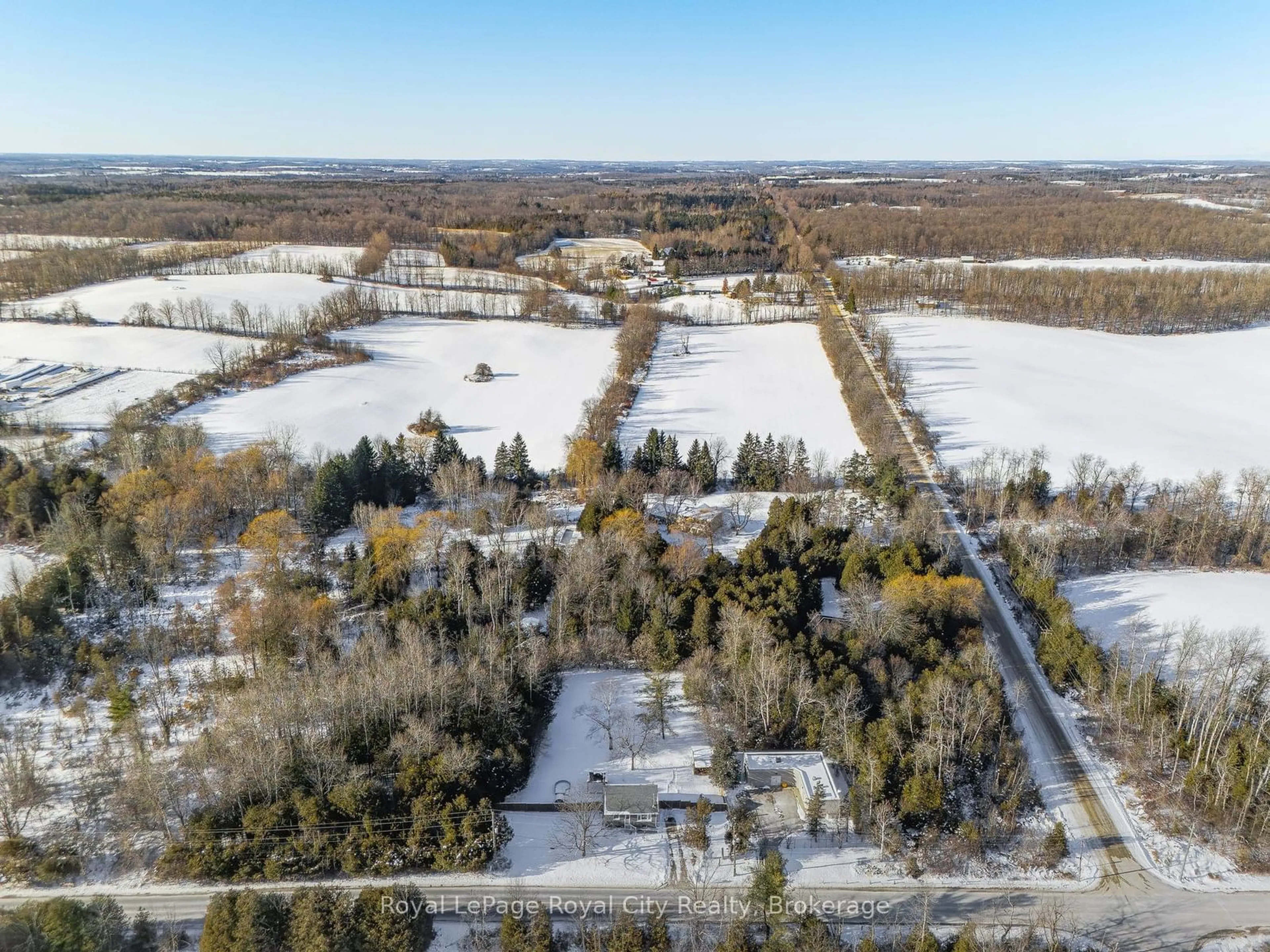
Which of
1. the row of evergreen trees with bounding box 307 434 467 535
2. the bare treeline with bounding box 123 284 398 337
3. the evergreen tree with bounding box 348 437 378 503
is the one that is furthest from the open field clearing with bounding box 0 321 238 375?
the evergreen tree with bounding box 348 437 378 503

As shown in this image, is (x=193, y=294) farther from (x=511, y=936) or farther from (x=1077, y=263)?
(x=1077, y=263)

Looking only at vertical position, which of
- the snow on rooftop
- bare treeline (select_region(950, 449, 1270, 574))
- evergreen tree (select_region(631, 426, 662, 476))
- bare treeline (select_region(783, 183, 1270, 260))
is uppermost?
bare treeline (select_region(783, 183, 1270, 260))

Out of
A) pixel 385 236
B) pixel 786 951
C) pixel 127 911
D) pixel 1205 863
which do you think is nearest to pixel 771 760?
pixel 786 951

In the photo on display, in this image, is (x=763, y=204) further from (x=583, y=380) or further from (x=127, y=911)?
(x=127, y=911)

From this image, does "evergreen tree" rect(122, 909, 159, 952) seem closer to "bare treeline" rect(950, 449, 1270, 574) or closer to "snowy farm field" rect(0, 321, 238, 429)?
"bare treeline" rect(950, 449, 1270, 574)

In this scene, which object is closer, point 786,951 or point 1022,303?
point 786,951

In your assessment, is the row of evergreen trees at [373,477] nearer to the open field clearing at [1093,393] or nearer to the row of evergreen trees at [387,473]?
the row of evergreen trees at [387,473]
